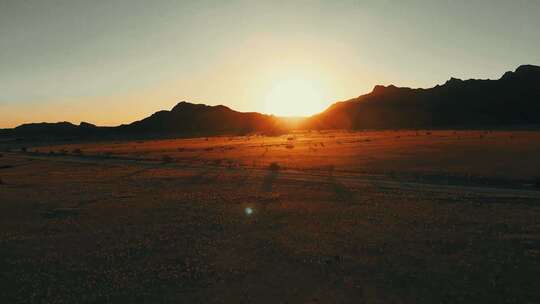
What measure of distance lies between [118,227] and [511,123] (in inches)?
5608

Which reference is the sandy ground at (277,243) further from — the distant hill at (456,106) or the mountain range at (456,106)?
the distant hill at (456,106)

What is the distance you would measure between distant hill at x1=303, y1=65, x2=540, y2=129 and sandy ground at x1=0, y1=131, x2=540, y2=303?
415 feet

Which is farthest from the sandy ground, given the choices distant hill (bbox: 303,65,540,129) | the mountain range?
distant hill (bbox: 303,65,540,129)

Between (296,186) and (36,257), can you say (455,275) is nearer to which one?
(36,257)

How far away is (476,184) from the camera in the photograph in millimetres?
25953

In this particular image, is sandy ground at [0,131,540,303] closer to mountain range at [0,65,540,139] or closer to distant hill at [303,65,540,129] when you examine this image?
mountain range at [0,65,540,139]

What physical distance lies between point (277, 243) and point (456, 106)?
506 ft

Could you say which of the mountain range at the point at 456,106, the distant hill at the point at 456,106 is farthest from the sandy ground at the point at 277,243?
the distant hill at the point at 456,106

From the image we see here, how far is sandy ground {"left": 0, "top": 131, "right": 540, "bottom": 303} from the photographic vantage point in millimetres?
10180

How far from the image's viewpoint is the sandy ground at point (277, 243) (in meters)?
10.2

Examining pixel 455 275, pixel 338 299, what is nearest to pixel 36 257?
pixel 338 299

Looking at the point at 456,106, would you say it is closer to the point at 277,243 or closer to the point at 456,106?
the point at 456,106

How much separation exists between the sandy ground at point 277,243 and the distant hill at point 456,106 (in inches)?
4982

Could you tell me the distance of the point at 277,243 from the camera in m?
14.0
